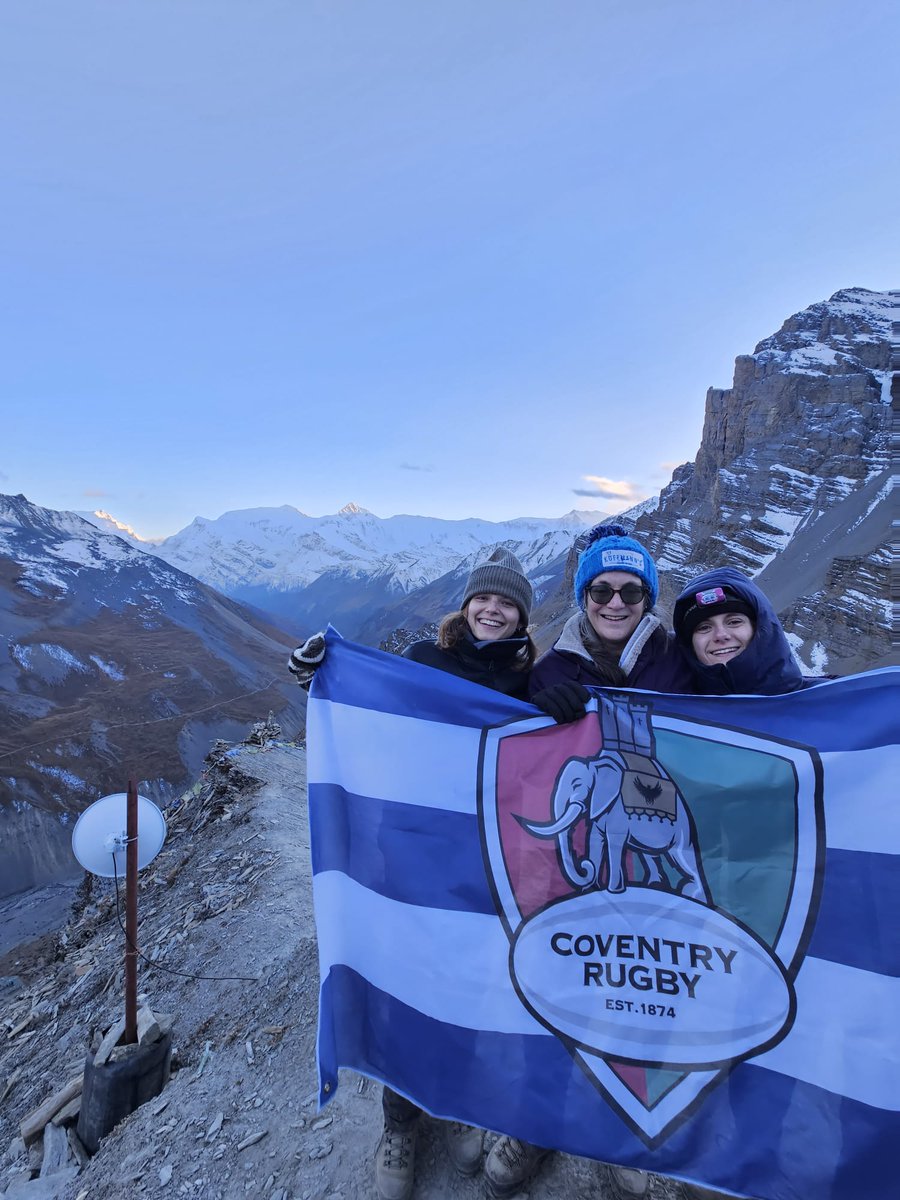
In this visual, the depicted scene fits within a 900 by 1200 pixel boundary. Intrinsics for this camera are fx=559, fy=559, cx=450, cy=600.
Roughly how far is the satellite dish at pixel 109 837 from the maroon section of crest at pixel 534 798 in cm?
421

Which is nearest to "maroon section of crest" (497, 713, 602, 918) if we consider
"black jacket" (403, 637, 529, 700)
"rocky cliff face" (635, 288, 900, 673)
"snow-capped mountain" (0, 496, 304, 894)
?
"black jacket" (403, 637, 529, 700)

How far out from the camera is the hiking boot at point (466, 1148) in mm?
3711

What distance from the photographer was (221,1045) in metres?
6.09

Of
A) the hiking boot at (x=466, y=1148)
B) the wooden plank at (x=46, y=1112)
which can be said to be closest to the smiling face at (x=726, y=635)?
the hiking boot at (x=466, y=1148)

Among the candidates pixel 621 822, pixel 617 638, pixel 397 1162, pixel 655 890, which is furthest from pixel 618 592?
pixel 397 1162

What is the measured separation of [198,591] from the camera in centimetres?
14962

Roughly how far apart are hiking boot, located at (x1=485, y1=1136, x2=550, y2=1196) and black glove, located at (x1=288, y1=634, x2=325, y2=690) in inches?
128

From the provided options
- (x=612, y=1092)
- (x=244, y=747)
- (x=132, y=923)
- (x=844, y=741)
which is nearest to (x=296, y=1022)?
(x=132, y=923)

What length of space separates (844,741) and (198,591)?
162 meters

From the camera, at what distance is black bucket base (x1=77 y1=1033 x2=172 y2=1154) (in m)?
5.41

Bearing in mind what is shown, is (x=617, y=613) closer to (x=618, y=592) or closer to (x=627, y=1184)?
(x=618, y=592)

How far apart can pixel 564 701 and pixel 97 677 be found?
98004 mm

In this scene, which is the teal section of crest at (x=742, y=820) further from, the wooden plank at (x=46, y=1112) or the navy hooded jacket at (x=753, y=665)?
the wooden plank at (x=46, y=1112)

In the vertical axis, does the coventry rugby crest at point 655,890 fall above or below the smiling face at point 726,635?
below
